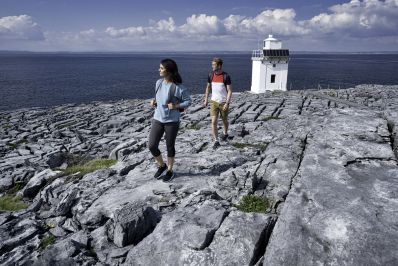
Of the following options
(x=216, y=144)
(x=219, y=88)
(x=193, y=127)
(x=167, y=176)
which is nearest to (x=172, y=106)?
(x=167, y=176)

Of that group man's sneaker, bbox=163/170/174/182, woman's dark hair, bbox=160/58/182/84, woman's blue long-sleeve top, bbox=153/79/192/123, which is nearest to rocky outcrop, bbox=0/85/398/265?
man's sneaker, bbox=163/170/174/182

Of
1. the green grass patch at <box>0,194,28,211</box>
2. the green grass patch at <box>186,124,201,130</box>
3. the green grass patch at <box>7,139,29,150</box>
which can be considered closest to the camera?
the green grass patch at <box>0,194,28,211</box>

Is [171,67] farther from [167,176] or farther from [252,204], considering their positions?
[252,204]

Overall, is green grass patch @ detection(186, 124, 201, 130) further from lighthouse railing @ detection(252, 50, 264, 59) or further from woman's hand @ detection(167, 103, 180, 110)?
lighthouse railing @ detection(252, 50, 264, 59)

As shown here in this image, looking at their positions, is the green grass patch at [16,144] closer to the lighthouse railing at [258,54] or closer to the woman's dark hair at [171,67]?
the woman's dark hair at [171,67]

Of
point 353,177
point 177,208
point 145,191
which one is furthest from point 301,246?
point 145,191

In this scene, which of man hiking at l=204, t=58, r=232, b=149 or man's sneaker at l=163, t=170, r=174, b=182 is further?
man hiking at l=204, t=58, r=232, b=149

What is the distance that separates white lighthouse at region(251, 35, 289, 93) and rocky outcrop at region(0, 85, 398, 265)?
152ft

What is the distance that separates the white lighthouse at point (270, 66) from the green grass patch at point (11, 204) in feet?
165

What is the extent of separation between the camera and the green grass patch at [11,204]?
9.76m

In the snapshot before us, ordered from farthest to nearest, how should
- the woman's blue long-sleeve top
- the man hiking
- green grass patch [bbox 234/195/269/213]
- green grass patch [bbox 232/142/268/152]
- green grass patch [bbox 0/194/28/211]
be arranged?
green grass patch [bbox 232/142/268/152], the man hiking, green grass patch [bbox 0/194/28/211], the woman's blue long-sleeve top, green grass patch [bbox 234/195/269/213]

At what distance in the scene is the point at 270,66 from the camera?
5716 centimetres

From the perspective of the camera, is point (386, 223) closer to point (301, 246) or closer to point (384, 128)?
point (301, 246)

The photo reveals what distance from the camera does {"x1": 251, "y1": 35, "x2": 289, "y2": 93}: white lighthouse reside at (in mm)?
56719
